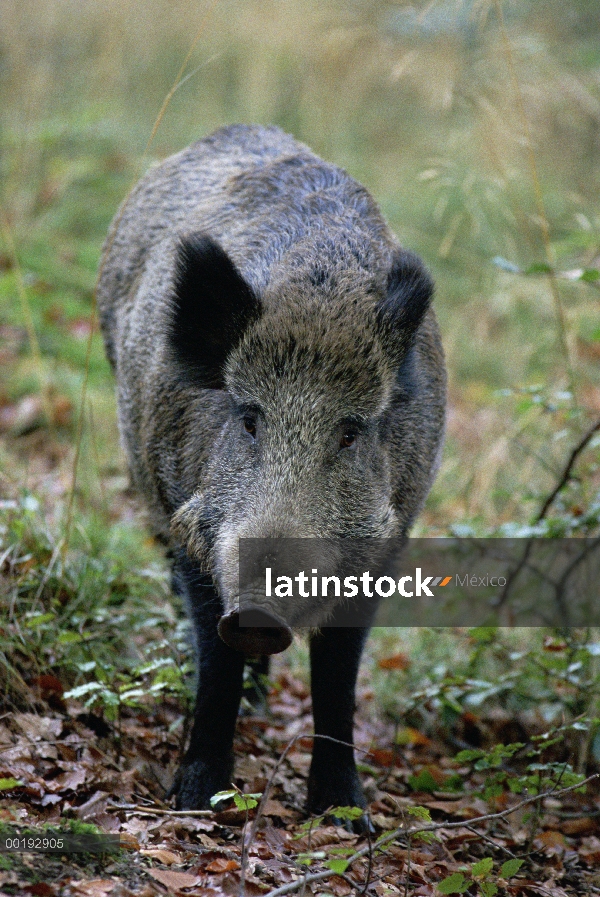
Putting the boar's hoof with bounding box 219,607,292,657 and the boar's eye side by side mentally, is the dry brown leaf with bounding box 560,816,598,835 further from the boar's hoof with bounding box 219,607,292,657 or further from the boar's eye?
the boar's eye

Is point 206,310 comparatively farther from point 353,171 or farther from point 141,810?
point 353,171

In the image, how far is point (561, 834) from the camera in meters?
4.01

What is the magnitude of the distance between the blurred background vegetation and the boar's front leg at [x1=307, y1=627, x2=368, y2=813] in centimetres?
155

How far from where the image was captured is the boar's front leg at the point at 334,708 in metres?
3.92

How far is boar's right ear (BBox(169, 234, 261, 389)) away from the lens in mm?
3605

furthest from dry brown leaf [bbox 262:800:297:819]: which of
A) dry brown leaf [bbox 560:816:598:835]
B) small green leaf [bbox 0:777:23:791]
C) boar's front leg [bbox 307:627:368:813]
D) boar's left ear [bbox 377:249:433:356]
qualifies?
boar's left ear [bbox 377:249:433:356]

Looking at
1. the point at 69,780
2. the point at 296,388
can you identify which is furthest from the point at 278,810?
the point at 296,388

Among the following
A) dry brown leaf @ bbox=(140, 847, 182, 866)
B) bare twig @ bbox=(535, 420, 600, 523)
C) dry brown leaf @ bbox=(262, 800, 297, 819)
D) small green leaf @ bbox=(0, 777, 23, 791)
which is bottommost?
dry brown leaf @ bbox=(140, 847, 182, 866)

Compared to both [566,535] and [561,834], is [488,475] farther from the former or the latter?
[561,834]

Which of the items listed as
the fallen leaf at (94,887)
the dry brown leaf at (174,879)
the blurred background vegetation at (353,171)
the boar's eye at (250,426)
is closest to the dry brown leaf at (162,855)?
the dry brown leaf at (174,879)

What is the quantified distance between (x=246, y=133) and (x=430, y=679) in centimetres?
310

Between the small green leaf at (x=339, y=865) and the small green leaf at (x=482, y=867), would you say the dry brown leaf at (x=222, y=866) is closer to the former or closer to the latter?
the small green leaf at (x=339, y=865)

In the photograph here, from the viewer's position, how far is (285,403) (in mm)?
3439

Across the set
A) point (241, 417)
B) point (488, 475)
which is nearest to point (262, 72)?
point (488, 475)
